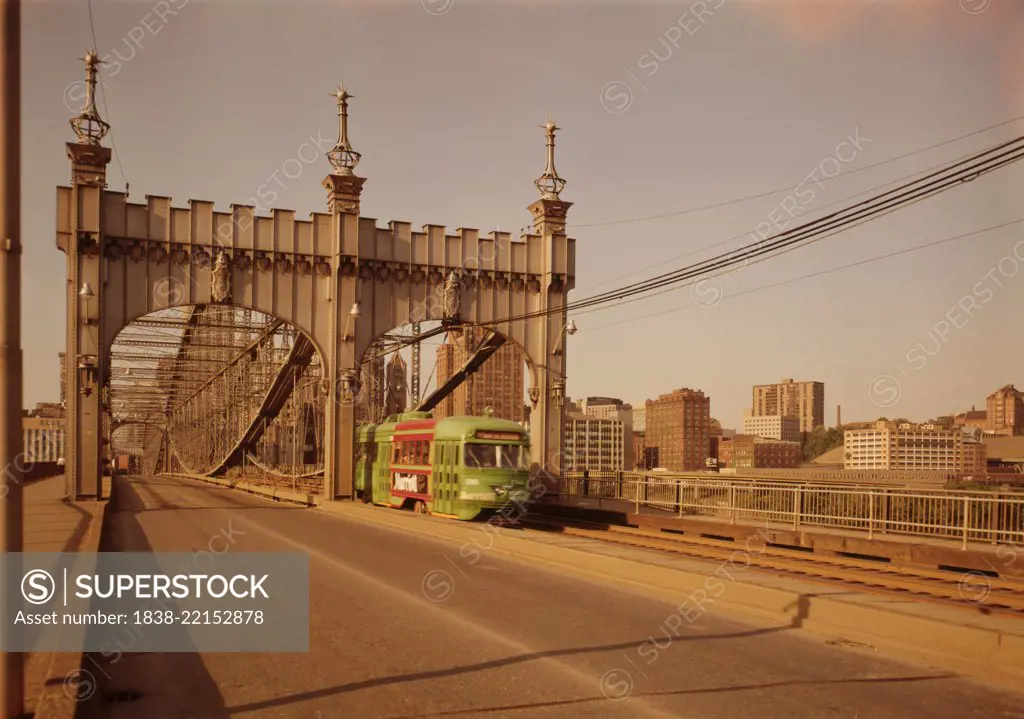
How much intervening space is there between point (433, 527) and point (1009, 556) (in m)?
13.6

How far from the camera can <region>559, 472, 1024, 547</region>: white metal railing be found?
1842 cm

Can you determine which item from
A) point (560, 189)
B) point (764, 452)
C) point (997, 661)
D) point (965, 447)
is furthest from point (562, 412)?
→ point (764, 452)

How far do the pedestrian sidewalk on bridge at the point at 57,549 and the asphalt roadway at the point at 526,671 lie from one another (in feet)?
1.17

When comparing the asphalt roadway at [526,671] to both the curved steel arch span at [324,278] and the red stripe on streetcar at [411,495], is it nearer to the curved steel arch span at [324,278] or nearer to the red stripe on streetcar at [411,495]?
the red stripe on streetcar at [411,495]

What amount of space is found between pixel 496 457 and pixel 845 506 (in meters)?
10.4

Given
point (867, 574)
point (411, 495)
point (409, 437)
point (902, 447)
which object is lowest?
point (902, 447)

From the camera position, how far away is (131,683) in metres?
8.95

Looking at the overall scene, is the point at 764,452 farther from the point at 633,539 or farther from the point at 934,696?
the point at 934,696

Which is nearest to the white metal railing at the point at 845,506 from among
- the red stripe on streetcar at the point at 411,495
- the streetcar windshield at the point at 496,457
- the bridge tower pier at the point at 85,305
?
the streetcar windshield at the point at 496,457

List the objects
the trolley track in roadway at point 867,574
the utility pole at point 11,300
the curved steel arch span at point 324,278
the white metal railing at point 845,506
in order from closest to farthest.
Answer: the utility pole at point 11,300
the trolley track in roadway at point 867,574
the white metal railing at point 845,506
the curved steel arch span at point 324,278

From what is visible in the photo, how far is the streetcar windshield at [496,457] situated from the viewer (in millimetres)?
27266

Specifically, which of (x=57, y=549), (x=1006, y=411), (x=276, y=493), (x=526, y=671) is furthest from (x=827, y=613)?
(x=1006, y=411)

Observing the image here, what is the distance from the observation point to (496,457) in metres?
Answer: 27.6

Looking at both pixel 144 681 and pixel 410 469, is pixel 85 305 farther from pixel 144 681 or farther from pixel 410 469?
pixel 144 681
